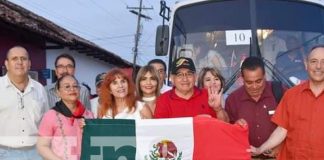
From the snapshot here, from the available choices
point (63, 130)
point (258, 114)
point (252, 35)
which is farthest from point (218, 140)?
point (252, 35)

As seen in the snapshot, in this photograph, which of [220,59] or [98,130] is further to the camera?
[220,59]

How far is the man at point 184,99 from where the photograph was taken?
5.50 metres

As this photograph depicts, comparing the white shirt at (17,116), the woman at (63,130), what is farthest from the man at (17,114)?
the woman at (63,130)

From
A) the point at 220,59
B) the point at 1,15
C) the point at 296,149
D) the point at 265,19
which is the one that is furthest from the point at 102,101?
the point at 1,15

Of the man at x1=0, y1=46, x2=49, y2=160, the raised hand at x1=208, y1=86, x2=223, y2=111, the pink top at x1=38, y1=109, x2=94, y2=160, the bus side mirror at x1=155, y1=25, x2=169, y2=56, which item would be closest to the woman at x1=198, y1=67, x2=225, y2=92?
the raised hand at x1=208, y1=86, x2=223, y2=111

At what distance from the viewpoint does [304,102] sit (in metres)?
4.94

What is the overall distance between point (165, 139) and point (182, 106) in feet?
1.49

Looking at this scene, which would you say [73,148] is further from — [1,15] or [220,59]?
[1,15]

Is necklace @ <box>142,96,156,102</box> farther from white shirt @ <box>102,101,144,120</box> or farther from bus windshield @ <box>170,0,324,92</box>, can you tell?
bus windshield @ <box>170,0,324,92</box>

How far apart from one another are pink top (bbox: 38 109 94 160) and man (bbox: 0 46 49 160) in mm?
492

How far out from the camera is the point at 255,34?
7879mm

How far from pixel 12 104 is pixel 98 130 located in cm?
98

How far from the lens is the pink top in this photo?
5125 mm

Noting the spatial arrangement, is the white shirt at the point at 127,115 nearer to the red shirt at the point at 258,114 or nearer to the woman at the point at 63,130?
the woman at the point at 63,130
